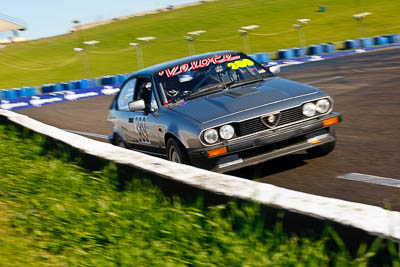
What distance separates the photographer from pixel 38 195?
5.55m

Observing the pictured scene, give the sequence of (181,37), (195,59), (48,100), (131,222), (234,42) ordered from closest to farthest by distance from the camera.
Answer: (131,222)
(195,59)
(48,100)
(234,42)
(181,37)

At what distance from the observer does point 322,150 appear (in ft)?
23.9

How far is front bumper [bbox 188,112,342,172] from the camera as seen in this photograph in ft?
20.6

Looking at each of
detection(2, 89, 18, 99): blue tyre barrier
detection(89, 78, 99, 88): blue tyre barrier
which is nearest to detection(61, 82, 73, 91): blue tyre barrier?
detection(89, 78, 99, 88): blue tyre barrier

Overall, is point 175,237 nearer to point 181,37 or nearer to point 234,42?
point 234,42

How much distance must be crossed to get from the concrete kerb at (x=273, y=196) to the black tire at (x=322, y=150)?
2519 millimetres

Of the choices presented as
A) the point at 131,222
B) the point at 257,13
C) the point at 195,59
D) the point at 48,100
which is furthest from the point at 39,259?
the point at 257,13

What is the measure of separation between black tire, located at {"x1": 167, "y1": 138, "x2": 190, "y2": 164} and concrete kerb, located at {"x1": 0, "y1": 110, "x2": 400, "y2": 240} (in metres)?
0.75

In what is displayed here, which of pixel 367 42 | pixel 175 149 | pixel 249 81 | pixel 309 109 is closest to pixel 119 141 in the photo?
pixel 175 149

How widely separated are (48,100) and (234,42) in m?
34.0

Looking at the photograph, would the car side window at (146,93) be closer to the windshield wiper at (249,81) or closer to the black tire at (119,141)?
the black tire at (119,141)

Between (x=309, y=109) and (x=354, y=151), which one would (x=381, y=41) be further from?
(x=309, y=109)

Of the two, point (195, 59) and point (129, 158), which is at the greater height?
→ point (195, 59)

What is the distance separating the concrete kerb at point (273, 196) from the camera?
10.1 ft
